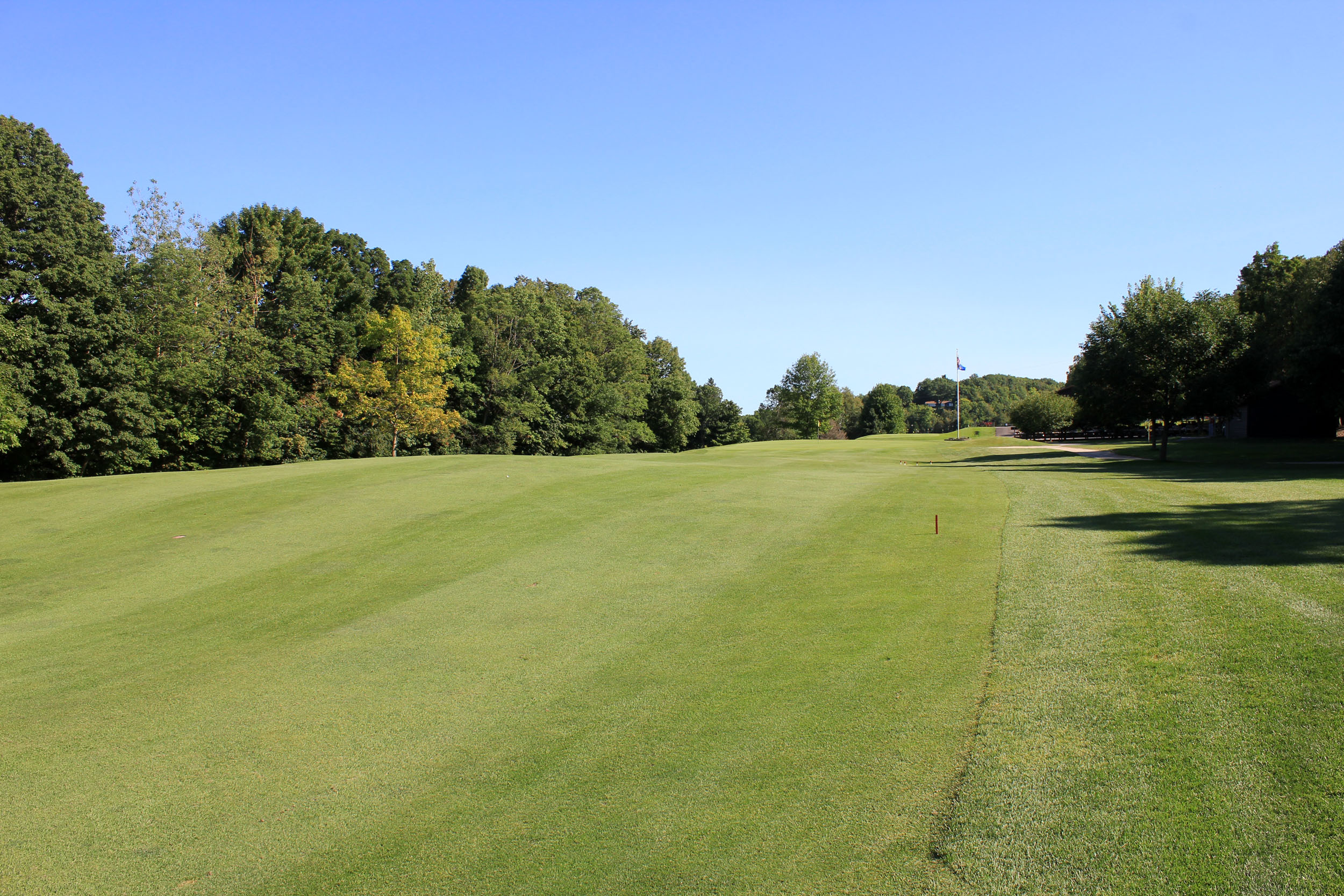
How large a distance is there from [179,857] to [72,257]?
44453 mm

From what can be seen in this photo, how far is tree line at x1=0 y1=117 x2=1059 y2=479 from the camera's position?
37.1m

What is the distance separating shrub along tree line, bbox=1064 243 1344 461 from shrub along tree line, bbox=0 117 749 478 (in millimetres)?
41828

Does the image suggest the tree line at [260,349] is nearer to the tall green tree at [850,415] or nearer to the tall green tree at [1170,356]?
the tall green tree at [1170,356]

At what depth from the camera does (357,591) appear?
1198 cm

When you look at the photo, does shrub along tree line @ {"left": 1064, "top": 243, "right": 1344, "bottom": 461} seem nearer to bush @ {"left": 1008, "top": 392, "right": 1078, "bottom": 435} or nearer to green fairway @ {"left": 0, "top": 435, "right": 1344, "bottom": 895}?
green fairway @ {"left": 0, "top": 435, "right": 1344, "bottom": 895}

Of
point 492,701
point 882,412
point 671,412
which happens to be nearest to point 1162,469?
point 492,701

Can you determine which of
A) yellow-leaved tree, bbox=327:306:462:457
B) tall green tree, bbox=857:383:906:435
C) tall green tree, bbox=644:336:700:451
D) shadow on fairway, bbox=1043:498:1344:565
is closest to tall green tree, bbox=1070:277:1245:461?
shadow on fairway, bbox=1043:498:1344:565

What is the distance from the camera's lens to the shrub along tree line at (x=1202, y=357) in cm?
3203

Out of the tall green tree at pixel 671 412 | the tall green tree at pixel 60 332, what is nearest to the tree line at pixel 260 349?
the tall green tree at pixel 60 332

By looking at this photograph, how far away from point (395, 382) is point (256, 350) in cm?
887

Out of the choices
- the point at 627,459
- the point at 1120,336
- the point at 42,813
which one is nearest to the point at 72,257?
the point at 627,459

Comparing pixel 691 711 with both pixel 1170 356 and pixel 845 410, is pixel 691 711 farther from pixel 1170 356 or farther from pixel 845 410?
pixel 845 410

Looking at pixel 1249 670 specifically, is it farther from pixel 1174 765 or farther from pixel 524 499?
pixel 524 499

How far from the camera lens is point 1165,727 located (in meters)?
5.44
